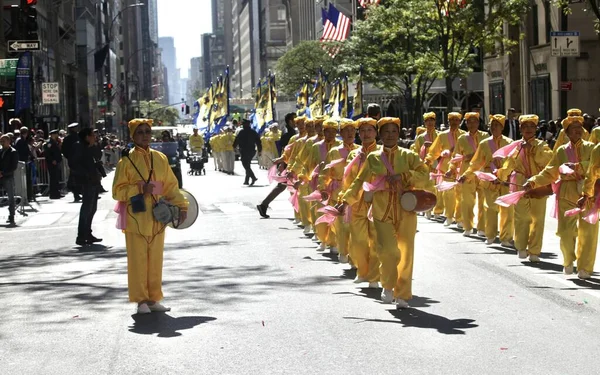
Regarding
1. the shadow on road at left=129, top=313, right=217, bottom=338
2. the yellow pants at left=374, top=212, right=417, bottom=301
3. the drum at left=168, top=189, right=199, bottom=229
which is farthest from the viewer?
the drum at left=168, top=189, right=199, bottom=229

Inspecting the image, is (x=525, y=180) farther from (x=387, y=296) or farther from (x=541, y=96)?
(x=541, y=96)

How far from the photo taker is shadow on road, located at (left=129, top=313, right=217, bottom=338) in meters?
9.46

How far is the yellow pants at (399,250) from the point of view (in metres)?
10.3

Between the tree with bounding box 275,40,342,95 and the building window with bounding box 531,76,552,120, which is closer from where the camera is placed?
the building window with bounding box 531,76,552,120

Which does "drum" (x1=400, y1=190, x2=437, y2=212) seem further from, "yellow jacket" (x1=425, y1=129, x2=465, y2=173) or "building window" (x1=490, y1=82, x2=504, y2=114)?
"building window" (x1=490, y1=82, x2=504, y2=114)

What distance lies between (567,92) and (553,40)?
15958mm

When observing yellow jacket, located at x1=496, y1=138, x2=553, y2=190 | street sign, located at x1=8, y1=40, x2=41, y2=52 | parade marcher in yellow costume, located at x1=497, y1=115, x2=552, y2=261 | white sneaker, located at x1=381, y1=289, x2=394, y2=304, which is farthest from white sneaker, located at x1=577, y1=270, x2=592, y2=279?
street sign, located at x1=8, y1=40, x2=41, y2=52

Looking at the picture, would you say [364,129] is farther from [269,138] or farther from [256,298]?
[269,138]

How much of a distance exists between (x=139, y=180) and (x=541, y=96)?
3767 centimetres

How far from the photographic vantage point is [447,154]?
1869 cm

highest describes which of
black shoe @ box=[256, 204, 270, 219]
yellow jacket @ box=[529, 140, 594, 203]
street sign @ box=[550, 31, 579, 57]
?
street sign @ box=[550, 31, 579, 57]

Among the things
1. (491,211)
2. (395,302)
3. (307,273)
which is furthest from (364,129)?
(491,211)

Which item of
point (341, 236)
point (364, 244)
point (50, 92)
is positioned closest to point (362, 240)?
point (364, 244)

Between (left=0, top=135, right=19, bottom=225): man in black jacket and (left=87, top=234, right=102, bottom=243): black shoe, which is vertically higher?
(left=0, top=135, right=19, bottom=225): man in black jacket
